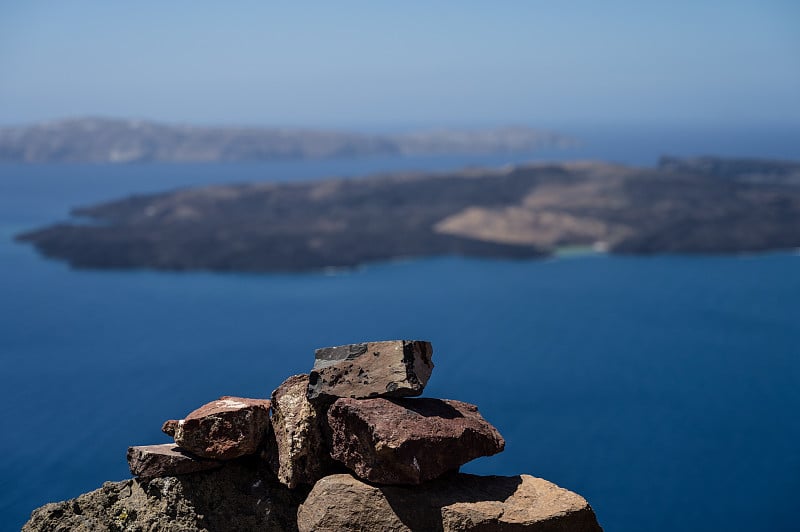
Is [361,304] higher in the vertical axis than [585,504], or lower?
lower

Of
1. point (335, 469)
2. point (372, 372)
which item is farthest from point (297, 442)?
point (372, 372)

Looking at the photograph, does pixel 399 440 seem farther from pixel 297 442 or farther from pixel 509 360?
pixel 509 360

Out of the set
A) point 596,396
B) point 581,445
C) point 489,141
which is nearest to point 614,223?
point 596,396

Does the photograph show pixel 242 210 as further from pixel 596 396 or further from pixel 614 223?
pixel 596 396

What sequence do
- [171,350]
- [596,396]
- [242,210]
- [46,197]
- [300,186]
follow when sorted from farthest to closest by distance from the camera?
1. [46,197]
2. [300,186]
3. [242,210]
4. [171,350]
5. [596,396]

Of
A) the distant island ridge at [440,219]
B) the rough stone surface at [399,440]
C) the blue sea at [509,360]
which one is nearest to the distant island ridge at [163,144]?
the distant island ridge at [440,219]

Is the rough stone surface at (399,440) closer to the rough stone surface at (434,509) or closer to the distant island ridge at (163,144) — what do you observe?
the rough stone surface at (434,509)

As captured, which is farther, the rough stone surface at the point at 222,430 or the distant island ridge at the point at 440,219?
the distant island ridge at the point at 440,219
